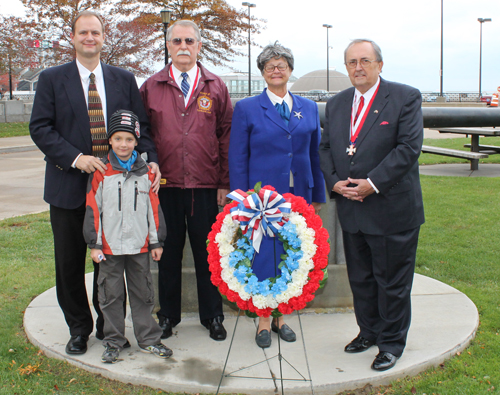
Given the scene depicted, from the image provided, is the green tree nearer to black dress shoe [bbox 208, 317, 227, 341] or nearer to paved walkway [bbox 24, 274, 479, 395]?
paved walkway [bbox 24, 274, 479, 395]

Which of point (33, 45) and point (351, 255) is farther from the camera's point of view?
point (33, 45)

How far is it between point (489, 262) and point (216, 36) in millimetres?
21896

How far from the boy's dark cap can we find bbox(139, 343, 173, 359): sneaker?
54.3 inches

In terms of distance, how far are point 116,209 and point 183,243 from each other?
693 millimetres

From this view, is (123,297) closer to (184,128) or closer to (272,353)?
(272,353)

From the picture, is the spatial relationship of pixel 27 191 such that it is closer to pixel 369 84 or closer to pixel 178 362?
pixel 178 362

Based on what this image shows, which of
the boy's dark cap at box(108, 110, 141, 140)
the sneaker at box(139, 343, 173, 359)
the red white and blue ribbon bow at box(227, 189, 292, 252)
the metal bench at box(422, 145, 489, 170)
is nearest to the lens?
the red white and blue ribbon bow at box(227, 189, 292, 252)

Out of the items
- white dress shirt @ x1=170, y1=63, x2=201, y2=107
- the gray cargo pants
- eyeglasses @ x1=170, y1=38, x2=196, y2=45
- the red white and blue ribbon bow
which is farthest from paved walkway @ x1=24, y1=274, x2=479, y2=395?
eyeglasses @ x1=170, y1=38, x2=196, y2=45

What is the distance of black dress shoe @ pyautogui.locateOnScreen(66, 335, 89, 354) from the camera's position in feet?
11.2

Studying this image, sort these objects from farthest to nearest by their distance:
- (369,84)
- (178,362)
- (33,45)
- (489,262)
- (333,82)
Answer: (333,82)
(33,45)
(489,262)
(178,362)
(369,84)

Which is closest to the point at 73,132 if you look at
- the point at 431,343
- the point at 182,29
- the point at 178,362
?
the point at 182,29

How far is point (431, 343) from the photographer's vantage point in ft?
11.6

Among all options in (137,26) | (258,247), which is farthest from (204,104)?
(137,26)

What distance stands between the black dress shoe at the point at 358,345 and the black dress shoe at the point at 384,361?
0.74ft
